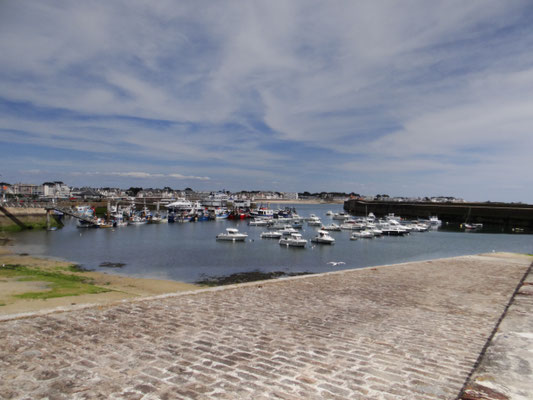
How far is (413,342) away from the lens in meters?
7.84

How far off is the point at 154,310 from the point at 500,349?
8047 mm

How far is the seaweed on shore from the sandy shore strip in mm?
1901

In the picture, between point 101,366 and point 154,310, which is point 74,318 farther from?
point 101,366

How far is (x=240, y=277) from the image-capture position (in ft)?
95.9

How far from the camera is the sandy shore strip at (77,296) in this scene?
15.8 m

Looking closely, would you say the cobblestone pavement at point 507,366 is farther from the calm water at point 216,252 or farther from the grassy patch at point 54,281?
the calm water at point 216,252

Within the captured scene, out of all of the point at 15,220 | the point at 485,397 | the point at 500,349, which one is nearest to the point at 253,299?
the point at 500,349

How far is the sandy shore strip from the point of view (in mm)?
15820

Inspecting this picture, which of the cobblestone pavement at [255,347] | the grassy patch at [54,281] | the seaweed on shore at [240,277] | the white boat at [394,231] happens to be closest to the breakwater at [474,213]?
the white boat at [394,231]

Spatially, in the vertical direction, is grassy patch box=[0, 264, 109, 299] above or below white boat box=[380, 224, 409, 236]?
below

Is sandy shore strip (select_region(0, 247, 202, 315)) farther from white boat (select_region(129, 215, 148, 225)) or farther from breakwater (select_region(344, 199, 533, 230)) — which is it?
breakwater (select_region(344, 199, 533, 230))

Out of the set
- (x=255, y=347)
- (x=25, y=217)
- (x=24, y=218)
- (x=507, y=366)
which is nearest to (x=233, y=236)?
(x=24, y=218)

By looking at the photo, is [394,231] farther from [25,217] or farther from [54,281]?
[25,217]

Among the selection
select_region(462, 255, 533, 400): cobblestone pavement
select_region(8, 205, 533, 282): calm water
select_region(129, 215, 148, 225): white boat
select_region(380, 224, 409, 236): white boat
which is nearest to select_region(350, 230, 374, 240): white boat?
select_region(8, 205, 533, 282): calm water
